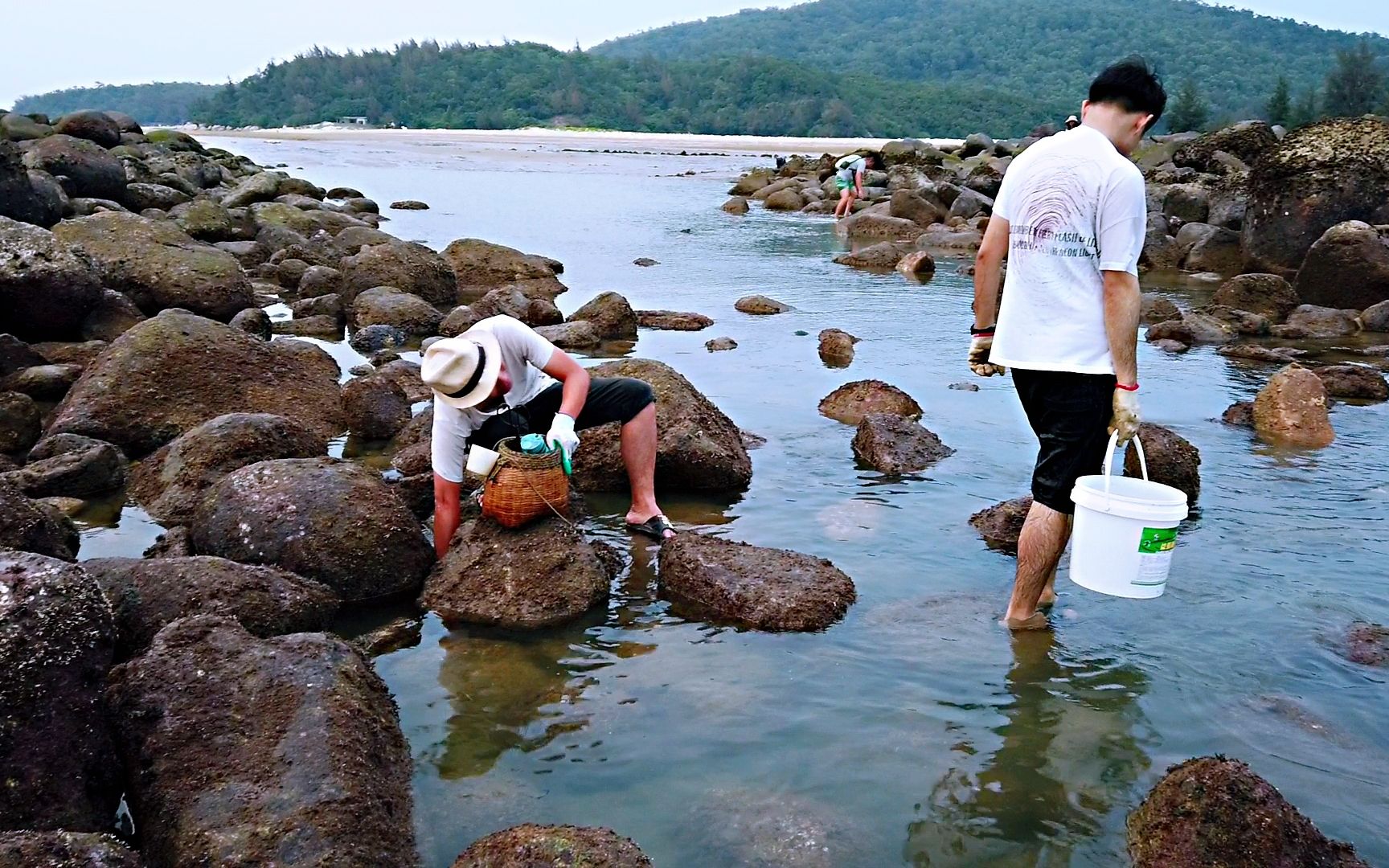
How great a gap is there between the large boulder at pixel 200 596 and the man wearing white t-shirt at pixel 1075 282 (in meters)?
3.15

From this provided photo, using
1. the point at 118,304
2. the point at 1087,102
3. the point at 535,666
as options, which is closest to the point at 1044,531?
the point at 1087,102

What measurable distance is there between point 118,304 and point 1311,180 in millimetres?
15183

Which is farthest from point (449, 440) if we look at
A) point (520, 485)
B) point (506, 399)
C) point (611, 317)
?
point (611, 317)

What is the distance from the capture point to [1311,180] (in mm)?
15750

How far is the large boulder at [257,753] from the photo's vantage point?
126 inches

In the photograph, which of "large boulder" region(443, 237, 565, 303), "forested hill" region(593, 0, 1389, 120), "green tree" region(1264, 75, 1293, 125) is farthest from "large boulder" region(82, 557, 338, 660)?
"forested hill" region(593, 0, 1389, 120)

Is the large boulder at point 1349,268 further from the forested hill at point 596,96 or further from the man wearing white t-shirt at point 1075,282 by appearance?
the forested hill at point 596,96

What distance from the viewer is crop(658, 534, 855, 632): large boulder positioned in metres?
5.05

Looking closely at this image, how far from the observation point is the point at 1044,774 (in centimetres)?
391

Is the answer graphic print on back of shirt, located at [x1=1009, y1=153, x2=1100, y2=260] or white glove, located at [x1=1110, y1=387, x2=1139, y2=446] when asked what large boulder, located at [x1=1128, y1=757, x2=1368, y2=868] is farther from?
graphic print on back of shirt, located at [x1=1009, y1=153, x2=1100, y2=260]

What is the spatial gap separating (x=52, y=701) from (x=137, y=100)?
19832 cm

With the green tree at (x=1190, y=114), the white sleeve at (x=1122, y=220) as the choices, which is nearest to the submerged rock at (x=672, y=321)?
the white sleeve at (x=1122, y=220)

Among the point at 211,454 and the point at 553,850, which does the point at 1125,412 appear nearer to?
the point at 553,850

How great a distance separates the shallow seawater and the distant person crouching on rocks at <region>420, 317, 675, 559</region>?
2.30 feet
